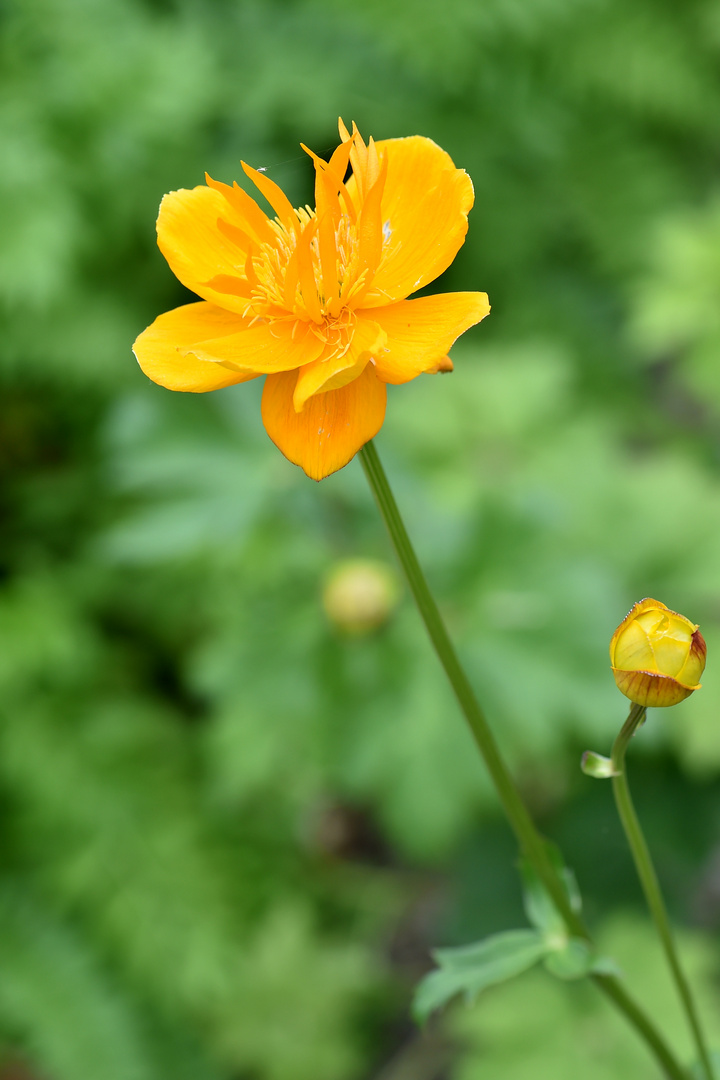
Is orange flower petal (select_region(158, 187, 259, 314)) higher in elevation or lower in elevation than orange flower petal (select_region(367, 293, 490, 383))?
higher

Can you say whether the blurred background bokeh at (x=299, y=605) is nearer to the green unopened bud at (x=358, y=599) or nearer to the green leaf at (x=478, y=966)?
the green unopened bud at (x=358, y=599)

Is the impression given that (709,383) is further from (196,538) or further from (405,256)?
(405,256)

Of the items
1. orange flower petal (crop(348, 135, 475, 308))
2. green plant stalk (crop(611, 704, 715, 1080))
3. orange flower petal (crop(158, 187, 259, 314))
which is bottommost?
green plant stalk (crop(611, 704, 715, 1080))

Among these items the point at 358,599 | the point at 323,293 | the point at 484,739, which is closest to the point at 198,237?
the point at 323,293

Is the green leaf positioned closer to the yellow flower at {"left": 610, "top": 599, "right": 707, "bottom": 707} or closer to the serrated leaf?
the serrated leaf

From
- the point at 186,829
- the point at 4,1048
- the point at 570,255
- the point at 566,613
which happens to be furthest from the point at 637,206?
the point at 4,1048

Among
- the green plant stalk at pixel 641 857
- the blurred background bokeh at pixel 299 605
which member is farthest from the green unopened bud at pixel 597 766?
the blurred background bokeh at pixel 299 605

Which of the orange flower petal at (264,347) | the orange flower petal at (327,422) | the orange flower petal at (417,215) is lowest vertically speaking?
the orange flower petal at (327,422)

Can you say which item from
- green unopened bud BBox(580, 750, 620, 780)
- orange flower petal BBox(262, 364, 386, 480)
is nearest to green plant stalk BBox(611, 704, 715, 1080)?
green unopened bud BBox(580, 750, 620, 780)
